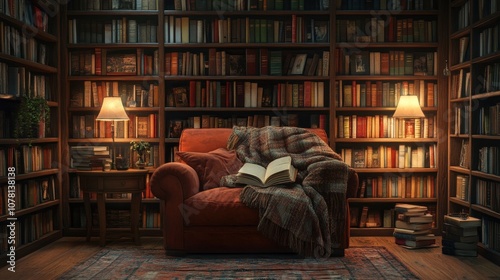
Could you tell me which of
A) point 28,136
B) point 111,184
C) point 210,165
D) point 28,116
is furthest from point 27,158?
point 210,165

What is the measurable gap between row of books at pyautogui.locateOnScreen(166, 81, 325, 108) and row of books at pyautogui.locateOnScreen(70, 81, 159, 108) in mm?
233

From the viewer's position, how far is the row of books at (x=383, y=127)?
18.9ft

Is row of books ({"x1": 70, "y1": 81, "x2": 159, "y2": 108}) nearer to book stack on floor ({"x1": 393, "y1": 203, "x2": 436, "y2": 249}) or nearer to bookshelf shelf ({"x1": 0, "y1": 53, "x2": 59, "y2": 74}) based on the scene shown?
bookshelf shelf ({"x1": 0, "y1": 53, "x2": 59, "y2": 74})

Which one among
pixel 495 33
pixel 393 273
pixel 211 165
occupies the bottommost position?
pixel 393 273

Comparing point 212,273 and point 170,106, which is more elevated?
point 170,106

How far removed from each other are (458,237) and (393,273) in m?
0.90

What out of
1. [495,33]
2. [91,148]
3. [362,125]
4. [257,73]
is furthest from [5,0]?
[495,33]

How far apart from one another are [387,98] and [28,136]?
322cm

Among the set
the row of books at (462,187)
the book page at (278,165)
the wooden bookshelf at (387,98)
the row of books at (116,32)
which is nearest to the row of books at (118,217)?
the book page at (278,165)

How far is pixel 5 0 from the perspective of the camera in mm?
4457

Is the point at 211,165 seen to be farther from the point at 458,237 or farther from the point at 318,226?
the point at 458,237

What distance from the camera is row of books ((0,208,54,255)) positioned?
4.46 meters

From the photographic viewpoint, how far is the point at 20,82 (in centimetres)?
477

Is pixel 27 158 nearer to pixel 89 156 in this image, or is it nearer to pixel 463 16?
pixel 89 156
